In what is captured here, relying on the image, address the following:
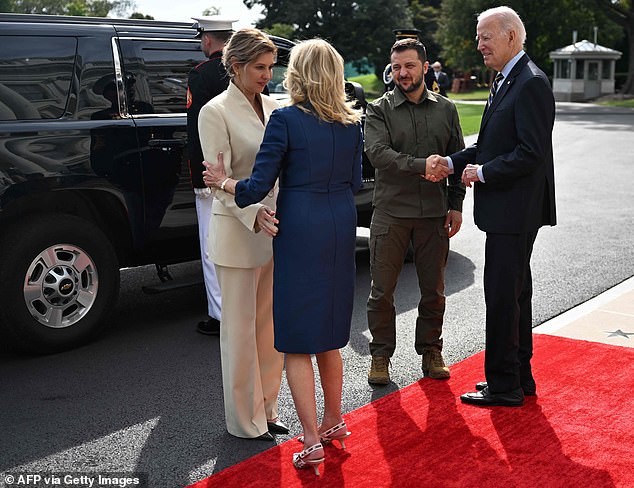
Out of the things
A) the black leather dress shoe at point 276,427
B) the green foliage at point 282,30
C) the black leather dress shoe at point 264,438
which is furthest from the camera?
the green foliage at point 282,30

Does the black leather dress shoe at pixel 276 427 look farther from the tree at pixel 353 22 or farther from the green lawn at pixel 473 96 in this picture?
the tree at pixel 353 22

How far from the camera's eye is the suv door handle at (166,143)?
21.9 ft

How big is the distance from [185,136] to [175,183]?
36cm

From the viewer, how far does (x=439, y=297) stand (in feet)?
19.1

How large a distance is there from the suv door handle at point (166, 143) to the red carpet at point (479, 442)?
2559 millimetres

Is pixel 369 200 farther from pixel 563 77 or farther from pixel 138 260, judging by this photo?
pixel 563 77

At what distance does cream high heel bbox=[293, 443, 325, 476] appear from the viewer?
436cm

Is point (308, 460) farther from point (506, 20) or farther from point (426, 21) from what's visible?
point (426, 21)

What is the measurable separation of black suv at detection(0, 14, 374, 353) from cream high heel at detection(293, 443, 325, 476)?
98.8 inches

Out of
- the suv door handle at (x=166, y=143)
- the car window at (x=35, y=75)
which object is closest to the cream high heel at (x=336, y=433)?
the suv door handle at (x=166, y=143)

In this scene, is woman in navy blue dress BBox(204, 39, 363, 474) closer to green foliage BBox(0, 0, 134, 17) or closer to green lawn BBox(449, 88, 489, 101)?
green lawn BBox(449, 88, 489, 101)

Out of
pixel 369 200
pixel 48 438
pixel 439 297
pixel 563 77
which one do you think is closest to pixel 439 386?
pixel 439 297

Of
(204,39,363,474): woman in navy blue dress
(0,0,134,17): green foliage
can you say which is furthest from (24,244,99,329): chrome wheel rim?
(0,0,134,17): green foliage

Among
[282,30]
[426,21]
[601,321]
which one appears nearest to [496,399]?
[601,321]
